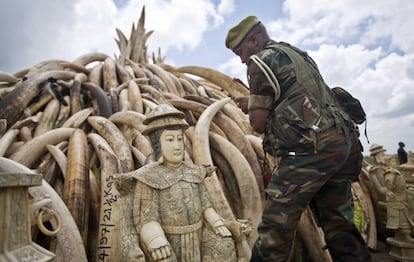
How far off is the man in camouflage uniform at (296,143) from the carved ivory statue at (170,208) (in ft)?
1.14

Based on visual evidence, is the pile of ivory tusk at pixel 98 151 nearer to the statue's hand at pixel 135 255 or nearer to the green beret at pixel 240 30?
the statue's hand at pixel 135 255

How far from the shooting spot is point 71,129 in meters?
3.70

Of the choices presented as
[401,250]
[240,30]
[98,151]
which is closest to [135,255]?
[240,30]

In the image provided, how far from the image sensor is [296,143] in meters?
1.86

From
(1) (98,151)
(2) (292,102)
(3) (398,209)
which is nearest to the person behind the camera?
(2) (292,102)

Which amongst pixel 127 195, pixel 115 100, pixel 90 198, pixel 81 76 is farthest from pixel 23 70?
pixel 127 195

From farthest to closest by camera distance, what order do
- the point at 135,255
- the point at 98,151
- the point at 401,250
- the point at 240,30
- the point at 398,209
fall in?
1. the point at 398,209
2. the point at 401,250
3. the point at 98,151
4. the point at 240,30
5. the point at 135,255

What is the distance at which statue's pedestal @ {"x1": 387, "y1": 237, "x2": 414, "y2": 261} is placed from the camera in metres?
3.38

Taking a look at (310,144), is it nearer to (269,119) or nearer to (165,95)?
(269,119)

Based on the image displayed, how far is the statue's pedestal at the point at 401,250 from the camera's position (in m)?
3.38

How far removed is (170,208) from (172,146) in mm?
391

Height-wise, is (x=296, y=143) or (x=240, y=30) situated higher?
(x=240, y=30)

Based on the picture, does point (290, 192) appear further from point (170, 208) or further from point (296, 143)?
point (170, 208)

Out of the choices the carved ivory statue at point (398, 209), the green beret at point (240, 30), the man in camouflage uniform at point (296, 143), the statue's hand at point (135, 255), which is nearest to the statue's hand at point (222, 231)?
the man in camouflage uniform at point (296, 143)
